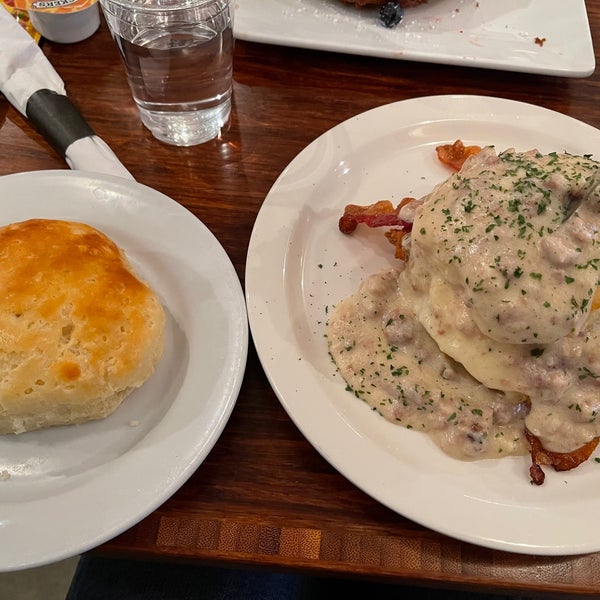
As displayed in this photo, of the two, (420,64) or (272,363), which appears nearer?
(272,363)

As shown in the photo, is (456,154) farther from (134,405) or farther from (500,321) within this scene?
(134,405)

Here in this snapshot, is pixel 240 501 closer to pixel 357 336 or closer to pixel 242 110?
pixel 357 336

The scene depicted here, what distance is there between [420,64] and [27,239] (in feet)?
4.19

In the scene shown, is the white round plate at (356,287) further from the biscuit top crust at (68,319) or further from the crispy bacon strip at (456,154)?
→ the biscuit top crust at (68,319)

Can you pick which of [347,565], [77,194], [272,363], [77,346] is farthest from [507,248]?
[77,194]

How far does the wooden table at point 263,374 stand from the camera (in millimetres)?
1056

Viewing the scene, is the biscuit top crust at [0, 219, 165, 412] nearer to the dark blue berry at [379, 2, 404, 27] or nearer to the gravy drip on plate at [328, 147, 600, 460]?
the gravy drip on plate at [328, 147, 600, 460]

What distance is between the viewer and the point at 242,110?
1.71 metres

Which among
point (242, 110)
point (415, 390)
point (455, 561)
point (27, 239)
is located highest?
point (27, 239)

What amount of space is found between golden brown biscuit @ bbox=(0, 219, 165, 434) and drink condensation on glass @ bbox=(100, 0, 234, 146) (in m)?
0.60

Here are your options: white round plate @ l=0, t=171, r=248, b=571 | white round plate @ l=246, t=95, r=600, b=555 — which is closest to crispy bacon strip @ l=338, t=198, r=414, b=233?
white round plate @ l=246, t=95, r=600, b=555

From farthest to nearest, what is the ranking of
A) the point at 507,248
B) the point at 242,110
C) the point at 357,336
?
the point at 242,110 < the point at 357,336 < the point at 507,248

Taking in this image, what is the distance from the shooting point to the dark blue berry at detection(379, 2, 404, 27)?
1739 millimetres

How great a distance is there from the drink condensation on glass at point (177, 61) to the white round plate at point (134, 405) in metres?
0.37
